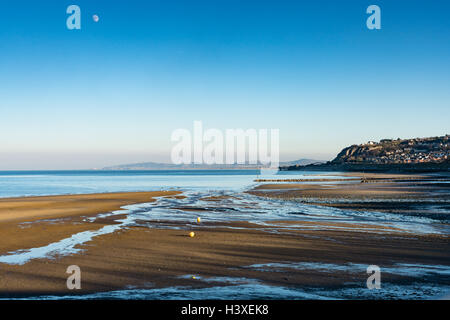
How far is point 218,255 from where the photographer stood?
1172 cm

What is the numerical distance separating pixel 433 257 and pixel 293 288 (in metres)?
5.17

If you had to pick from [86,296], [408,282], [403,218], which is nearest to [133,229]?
[86,296]

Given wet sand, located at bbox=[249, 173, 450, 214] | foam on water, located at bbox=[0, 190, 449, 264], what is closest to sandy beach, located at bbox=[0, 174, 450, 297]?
foam on water, located at bbox=[0, 190, 449, 264]

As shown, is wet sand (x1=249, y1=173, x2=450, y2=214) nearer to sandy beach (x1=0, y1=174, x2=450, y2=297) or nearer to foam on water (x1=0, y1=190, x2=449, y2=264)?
foam on water (x1=0, y1=190, x2=449, y2=264)

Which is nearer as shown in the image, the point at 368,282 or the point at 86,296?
the point at 86,296

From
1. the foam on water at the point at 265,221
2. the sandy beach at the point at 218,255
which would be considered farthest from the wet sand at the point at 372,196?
the sandy beach at the point at 218,255

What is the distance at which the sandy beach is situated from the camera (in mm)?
8883

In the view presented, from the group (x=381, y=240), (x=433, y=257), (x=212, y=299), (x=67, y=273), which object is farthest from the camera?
(x=381, y=240)

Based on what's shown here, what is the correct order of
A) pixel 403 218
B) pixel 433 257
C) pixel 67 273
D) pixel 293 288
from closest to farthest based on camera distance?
pixel 293 288, pixel 67 273, pixel 433 257, pixel 403 218

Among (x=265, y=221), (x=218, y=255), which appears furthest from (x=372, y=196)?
(x=218, y=255)

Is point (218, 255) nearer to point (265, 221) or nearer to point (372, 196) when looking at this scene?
point (265, 221)

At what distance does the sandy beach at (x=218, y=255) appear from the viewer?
8.88 m

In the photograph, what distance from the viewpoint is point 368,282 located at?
28.4ft
